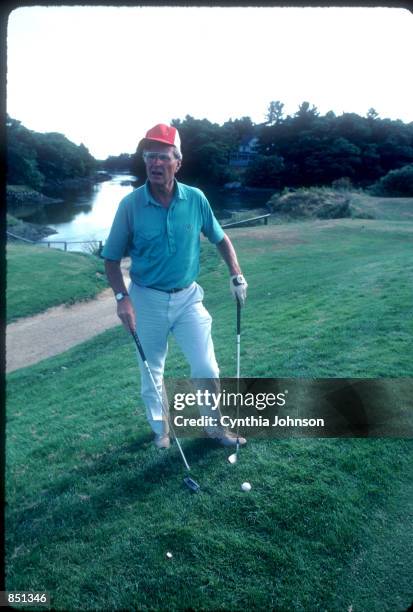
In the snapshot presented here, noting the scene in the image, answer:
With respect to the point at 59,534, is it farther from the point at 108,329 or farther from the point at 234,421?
the point at 108,329

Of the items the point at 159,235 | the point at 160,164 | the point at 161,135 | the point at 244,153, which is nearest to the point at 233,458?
the point at 159,235

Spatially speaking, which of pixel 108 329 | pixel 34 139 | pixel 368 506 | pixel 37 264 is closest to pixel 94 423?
pixel 368 506

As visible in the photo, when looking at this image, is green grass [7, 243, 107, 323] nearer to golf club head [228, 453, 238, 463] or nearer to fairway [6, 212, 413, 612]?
fairway [6, 212, 413, 612]

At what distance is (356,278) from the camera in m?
9.41

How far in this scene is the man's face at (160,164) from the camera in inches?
131

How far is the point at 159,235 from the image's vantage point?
140 inches

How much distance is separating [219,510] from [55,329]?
9.63 metres

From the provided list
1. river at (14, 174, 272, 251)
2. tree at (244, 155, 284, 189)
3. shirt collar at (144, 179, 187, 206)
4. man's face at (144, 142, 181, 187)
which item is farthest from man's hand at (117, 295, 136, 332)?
tree at (244, 155, 284, 189)

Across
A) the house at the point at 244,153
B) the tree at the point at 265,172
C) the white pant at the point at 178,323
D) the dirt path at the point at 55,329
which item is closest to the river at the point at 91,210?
the tree at the point at 265,172

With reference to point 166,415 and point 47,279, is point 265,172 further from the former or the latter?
point 166,415

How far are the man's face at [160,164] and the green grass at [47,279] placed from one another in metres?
10.3

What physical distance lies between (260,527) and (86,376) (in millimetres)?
4942

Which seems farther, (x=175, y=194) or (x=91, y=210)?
(x=91, y=210)

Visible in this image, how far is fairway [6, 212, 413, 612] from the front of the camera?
270 centimetres
